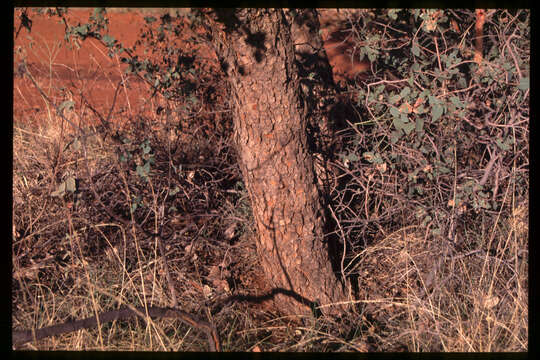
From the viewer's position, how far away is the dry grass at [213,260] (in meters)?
2.22

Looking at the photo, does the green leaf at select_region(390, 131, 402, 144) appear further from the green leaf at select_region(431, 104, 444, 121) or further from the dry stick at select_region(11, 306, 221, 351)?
the dry stick at select_region(11, 306, 221, 351)

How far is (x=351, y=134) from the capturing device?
9.97ft

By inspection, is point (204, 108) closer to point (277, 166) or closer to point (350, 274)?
point (277, 166)

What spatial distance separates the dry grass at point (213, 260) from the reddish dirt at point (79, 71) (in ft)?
1.28

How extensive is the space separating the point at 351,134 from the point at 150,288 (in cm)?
148

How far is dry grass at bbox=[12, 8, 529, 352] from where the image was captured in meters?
2.22

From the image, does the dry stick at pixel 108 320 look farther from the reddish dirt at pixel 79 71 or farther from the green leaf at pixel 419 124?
the green leaf at pixel 419 124

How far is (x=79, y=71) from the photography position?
6.46 meters

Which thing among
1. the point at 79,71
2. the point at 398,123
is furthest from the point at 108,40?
the point at 79,71

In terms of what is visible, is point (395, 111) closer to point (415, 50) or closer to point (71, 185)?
point (415, 50)

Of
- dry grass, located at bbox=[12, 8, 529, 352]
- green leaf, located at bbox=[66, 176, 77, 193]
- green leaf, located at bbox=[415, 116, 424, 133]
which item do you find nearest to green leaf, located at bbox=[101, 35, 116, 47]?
dry grass, located at bbox=[12, 8, 529, 352]

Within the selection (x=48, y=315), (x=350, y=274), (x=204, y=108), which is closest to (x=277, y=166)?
(x=350, y=274)

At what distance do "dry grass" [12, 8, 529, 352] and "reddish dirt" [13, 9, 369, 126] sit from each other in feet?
1.28

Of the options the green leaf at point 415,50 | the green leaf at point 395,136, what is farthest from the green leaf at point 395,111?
the green leaf at point 415,50
